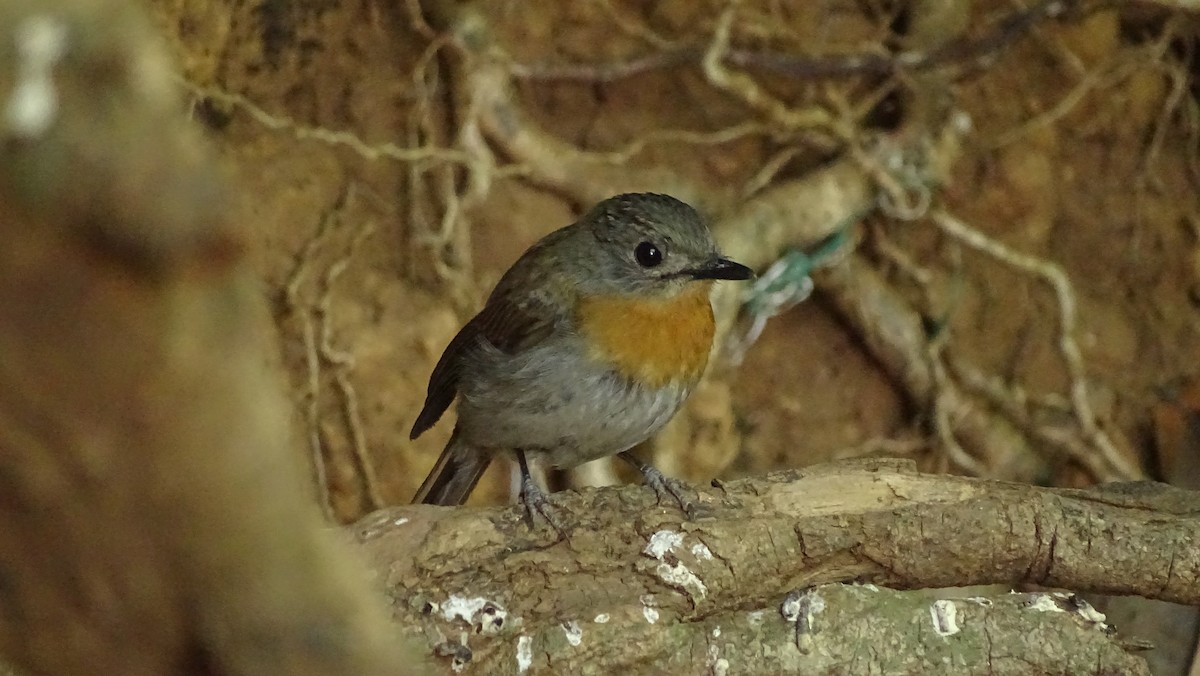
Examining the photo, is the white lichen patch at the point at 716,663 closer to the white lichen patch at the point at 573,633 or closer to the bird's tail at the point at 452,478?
the white lichen patch at the point at 573,633

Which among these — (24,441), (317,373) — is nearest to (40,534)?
(24,441)

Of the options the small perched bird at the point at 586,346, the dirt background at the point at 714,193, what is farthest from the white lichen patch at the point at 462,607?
the dirt background at the point at 714,193

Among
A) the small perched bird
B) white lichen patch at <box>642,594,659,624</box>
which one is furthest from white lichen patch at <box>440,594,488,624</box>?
the small perched bird

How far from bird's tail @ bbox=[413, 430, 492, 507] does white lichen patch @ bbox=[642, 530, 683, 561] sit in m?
0.84

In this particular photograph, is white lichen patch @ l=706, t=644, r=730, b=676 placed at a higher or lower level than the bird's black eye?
lower

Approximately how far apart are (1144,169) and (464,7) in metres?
2.07

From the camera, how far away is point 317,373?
2836mm

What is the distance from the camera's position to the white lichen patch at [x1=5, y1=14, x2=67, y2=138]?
569mm

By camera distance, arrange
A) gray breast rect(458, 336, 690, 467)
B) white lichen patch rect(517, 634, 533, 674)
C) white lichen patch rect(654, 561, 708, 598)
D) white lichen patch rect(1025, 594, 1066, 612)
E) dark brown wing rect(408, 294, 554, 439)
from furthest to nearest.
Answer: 1. dark brown wing rect(408, 294, 554, 439)
2. gray breast rect(458, 336, 690, 467)
3. white lichen patch rect(1025, 594, 1066, 612)
4. white lichen patch rect(654, 561, 708, 598)
5. white lichen patch rect(517, 634, 533, 674)

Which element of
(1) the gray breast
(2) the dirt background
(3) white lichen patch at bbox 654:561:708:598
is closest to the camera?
(3) white lichen patch at bbox 654:561:708:598

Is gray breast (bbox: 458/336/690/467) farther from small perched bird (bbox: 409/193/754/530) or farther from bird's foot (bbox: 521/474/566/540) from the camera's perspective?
bird's foot (bbox: 521/474/566/540)

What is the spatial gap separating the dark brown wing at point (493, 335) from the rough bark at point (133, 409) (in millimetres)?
1431

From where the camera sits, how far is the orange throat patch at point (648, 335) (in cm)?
218

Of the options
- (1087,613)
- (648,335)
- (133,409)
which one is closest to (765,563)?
(1087,613)
